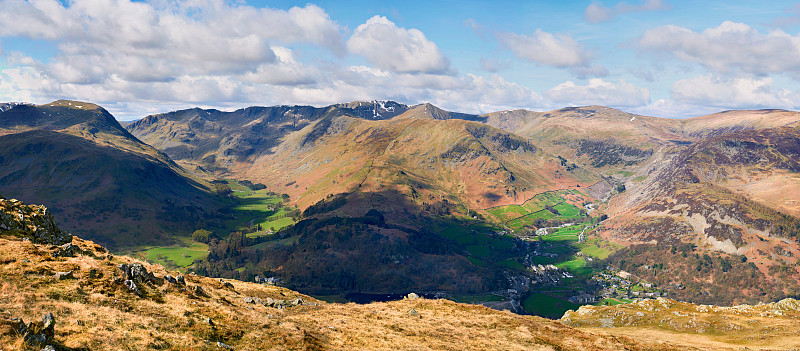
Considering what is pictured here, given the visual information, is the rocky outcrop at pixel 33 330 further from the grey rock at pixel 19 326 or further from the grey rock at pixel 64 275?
the grey rock at pixel 64 275

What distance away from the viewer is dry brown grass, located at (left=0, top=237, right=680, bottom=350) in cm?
2970

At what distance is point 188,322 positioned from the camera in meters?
35.4

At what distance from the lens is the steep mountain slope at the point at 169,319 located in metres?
29.0

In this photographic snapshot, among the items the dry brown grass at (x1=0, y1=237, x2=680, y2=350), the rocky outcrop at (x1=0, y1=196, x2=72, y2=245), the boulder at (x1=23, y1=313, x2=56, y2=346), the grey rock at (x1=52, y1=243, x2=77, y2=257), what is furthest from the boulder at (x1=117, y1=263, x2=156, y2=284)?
the rocky outcrop at (x1=0, y1=196, x2=72, y2=245)

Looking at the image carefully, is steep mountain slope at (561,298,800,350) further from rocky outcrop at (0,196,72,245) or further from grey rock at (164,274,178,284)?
rocky outcrop at (0,196,72,245)

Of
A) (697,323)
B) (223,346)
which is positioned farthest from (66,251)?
(697,323)

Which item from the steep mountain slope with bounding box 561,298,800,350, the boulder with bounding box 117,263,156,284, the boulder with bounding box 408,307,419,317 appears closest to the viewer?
the boulder with bounding box 117,263,156,284

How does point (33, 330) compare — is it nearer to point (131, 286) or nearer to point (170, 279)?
point (131, 286)

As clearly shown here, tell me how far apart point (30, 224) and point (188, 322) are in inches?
1442

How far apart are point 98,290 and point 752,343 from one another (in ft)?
364

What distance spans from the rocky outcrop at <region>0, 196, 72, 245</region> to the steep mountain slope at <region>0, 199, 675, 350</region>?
508 mm

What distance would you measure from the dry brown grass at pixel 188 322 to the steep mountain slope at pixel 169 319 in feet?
0.27

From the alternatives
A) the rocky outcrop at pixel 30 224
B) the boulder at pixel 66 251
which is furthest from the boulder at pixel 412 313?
the rocky outcrop at pixel 30 224

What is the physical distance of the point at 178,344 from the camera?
30.8 metres
